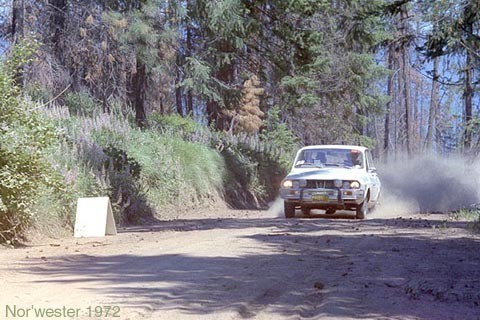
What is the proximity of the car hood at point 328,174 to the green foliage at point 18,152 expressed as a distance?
7800 millimetres

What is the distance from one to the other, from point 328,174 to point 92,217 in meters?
7.02

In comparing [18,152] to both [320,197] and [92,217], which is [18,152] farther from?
[320,197]

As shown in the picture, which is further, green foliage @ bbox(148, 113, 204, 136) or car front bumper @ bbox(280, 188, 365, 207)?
green foliage @ bbox(148, 113, 204, 136)

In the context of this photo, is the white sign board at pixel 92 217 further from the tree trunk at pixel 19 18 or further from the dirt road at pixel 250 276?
the tree trunk at pixel 19 18

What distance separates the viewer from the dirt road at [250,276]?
6586 millimetres

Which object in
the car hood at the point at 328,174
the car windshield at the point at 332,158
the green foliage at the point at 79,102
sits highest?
the green foliage at the point at 79,102

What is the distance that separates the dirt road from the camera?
6.59 metres

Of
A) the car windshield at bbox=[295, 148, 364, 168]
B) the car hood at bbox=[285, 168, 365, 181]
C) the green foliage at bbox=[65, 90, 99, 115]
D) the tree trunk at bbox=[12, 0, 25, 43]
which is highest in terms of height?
the tree trunk at bbox=[12, 0, 25, 43]

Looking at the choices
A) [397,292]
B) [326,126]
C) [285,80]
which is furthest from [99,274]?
[326,126]

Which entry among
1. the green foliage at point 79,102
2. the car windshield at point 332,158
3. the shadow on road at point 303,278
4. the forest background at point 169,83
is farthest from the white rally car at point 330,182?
the green foliage at point 79,102

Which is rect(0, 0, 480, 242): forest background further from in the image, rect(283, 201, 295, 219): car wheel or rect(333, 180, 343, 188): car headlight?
rect(333, 180, 343, 188): car headlight

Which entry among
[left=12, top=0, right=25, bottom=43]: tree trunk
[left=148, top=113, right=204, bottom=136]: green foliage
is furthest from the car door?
[left=12, top=0, right=25, bottom=43]: tree trunk

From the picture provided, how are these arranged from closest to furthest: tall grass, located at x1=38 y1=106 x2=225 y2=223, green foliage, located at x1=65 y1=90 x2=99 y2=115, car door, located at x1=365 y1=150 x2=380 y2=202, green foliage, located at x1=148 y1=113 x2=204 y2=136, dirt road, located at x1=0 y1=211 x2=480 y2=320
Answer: dirt road, located at x1=0 y1=211 x2=480 y2=320 < tall grass, located at x1=38 y1=106 x2=225 y2=223 < car door, located at x1=365 y1=150 x2=380 y2=202 < green foliage, located at x1=65 y1=90 x2=99 y2=115 < green foliage, located at x1=148 y1=113 x2=204 y2=136

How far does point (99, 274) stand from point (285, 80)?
88.3ft
